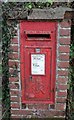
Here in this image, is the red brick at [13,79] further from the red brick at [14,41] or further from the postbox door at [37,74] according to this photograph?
the red brick at [14,41]

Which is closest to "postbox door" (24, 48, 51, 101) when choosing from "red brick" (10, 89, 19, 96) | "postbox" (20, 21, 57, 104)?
"postbox" (20, 21, 57, 104)

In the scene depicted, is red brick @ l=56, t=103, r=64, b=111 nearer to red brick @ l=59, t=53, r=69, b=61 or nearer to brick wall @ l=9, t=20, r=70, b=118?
brick wall @ l=9, t=20, r=70, b=118

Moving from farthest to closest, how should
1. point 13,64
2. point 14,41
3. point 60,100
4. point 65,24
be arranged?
point 60,100 < point 13,64 < point 14,41 < point 65,24

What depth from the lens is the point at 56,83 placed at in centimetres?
393

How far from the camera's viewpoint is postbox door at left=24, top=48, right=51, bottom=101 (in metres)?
3.77

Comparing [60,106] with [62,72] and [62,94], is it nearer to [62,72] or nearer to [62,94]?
[62,94]

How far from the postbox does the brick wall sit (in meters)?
0.06

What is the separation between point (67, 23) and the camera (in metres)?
3.68

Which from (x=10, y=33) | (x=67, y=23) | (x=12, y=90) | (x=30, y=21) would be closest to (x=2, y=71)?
(x=12, y=90)

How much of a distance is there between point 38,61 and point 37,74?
179 millimetres

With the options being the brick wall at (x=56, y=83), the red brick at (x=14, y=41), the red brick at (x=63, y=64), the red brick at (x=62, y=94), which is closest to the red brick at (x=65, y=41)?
the brick wall at (x=56, y=83)

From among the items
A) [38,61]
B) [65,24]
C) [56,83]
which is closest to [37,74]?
[38,61]

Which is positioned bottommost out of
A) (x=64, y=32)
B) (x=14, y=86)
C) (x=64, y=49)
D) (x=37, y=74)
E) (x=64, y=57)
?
(x=14, y=86)

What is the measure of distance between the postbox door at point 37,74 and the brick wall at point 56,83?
112mm
